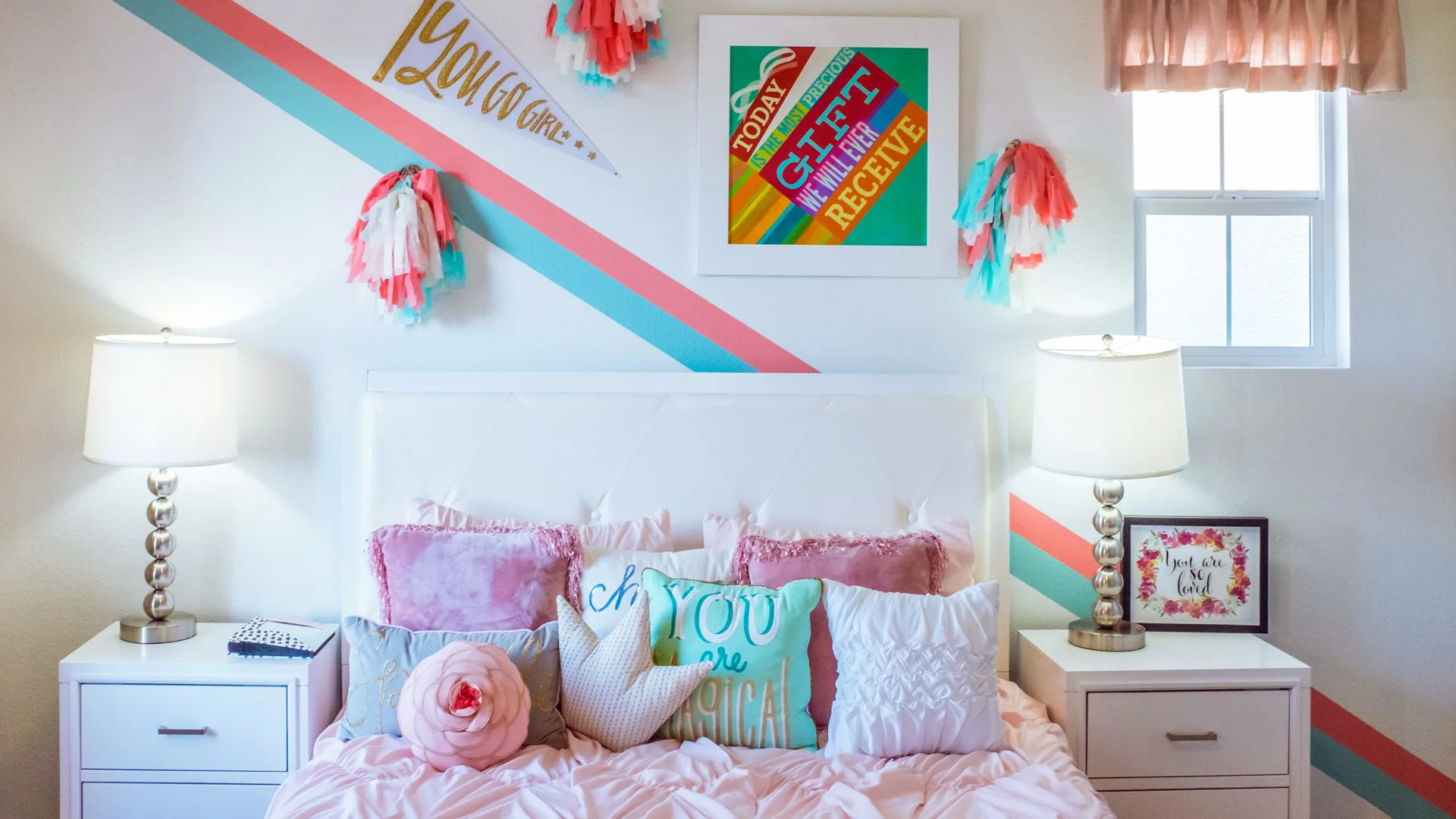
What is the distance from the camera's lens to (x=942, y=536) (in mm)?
2465

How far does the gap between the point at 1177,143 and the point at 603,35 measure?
1.51 m

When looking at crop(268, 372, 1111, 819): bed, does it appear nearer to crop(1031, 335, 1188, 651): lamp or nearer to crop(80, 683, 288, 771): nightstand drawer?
crop(1031, 335, 1188, 651): lamp

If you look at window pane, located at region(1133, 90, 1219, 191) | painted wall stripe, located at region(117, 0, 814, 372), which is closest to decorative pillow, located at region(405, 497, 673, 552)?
painted wall stripe, located at region(117, 0, 814, 372)

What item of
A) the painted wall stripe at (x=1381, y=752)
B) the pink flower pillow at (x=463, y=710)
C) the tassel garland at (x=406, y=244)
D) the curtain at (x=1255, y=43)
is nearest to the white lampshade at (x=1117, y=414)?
the curtain at (x=1255, y=43)

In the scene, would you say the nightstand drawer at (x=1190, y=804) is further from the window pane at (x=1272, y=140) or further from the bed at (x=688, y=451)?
the window pane at (x=1272, y=140)

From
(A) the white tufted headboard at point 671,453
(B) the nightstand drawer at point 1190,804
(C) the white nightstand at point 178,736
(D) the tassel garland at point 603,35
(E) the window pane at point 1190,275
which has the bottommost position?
(B) the nightstand drawer at point 1190,804

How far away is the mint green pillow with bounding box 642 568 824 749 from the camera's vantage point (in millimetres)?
2076

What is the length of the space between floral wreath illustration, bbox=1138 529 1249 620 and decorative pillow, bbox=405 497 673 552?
1.22 m

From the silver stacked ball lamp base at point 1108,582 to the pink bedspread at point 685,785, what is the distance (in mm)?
438

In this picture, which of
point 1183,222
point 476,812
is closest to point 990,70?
point 1183,222

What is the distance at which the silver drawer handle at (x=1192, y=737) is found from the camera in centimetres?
226

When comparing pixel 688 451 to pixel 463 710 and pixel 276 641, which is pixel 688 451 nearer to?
pixel 463 710

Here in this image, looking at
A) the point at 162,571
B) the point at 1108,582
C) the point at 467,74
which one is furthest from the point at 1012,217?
the point at 162,571

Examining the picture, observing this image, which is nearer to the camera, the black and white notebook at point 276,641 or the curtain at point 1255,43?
the black and white notebook at point 276,641
